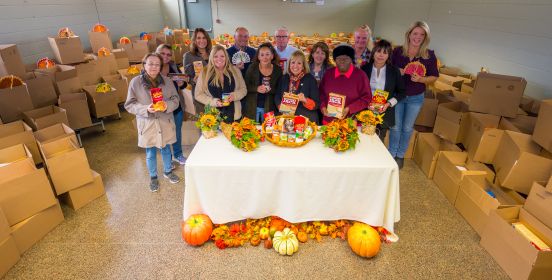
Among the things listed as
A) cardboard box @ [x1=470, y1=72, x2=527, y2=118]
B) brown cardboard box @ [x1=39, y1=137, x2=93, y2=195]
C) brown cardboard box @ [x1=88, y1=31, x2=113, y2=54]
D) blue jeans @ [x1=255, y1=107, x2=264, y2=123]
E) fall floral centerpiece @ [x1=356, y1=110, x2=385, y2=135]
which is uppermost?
brown cardboard box @ [x1=88, y1=31, x2=113, y2=54]

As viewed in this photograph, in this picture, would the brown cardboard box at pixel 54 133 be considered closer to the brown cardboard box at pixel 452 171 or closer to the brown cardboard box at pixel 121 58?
the brown cardboard box at pixel 121 58

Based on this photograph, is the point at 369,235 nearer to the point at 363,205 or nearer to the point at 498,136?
the point at 363,205

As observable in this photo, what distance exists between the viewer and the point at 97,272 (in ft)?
7.53

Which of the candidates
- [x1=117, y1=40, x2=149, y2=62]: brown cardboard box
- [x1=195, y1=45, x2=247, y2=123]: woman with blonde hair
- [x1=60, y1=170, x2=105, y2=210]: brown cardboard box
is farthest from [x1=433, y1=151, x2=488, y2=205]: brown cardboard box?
[x1=117, y1=40, x2=149, y2=62]: brown cardboard box

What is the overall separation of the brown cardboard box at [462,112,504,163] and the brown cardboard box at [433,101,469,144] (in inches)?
4.0

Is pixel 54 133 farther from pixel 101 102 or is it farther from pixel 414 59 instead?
pixel 414 59

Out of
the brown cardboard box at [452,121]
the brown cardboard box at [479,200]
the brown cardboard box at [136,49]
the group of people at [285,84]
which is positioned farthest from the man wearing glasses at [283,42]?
the brown cardboard box at [136,49]

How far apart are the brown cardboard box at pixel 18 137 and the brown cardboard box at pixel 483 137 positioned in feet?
13.8

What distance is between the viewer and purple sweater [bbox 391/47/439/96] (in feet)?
10.3

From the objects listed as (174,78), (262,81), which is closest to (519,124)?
(262,81)

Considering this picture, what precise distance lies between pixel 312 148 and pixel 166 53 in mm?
1996

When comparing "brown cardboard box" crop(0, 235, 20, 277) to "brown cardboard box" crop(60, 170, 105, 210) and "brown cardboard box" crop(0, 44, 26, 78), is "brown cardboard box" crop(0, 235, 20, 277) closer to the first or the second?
"brown cardboard box" crop(60, 170, 105, 210)

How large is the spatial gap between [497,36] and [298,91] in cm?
→ 288

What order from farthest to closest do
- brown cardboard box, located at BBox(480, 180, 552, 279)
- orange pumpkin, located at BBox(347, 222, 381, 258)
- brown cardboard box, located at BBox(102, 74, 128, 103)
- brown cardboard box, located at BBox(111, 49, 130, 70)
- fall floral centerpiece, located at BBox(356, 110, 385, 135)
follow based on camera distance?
brown cardboard box, located at BBox(111, 49, 130, 70), brown cardboard box, located at BBox(102, 74, 128, 103), fall floral centerpiece, located at BBox(356, 110, 385, 135), orange pumpkin, located at BBox(347, 222, 381, 258), brown cardboard box, located at BBox(480, 180, 552, 279)
